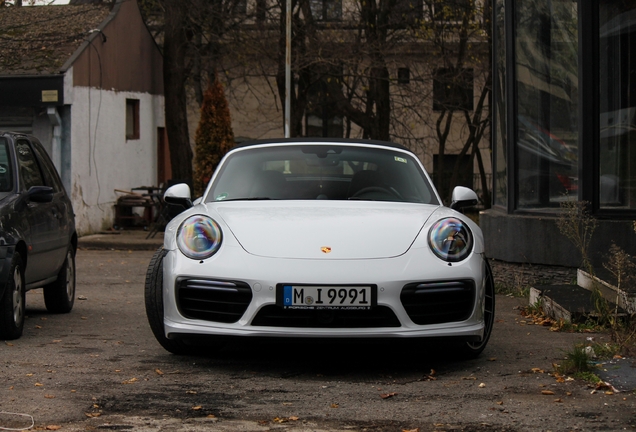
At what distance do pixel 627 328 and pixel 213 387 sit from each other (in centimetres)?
336

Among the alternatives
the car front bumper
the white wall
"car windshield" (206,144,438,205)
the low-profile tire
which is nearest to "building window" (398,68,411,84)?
the white wall

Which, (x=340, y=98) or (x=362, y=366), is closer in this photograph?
(x=362, y=366)

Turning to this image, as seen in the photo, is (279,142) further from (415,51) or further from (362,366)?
(415,51)

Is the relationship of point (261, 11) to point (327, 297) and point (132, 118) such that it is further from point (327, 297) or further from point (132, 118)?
point (327, 297)

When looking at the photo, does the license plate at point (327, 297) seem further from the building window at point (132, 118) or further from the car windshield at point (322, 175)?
the building window at point (132, 118)

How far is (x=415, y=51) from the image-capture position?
26719mm

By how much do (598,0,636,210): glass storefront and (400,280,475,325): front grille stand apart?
15.3ft

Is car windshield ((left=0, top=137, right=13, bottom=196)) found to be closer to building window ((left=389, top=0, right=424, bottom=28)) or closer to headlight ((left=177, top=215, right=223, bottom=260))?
headlight ((left=177, top=215, right=223, bottom=260))

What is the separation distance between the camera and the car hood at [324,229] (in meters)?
6.03

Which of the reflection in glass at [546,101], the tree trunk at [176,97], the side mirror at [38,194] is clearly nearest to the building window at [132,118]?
the tree trunk at [176,97]

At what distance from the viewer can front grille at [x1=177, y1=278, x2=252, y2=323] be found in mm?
5953

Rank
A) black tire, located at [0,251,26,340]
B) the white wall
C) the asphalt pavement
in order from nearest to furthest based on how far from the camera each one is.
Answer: black tire, located at [0,251,26,340] < the asphalt pavement < the white wall

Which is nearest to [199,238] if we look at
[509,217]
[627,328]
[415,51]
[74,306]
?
[627,328]

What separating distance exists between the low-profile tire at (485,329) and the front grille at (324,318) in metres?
0.78
